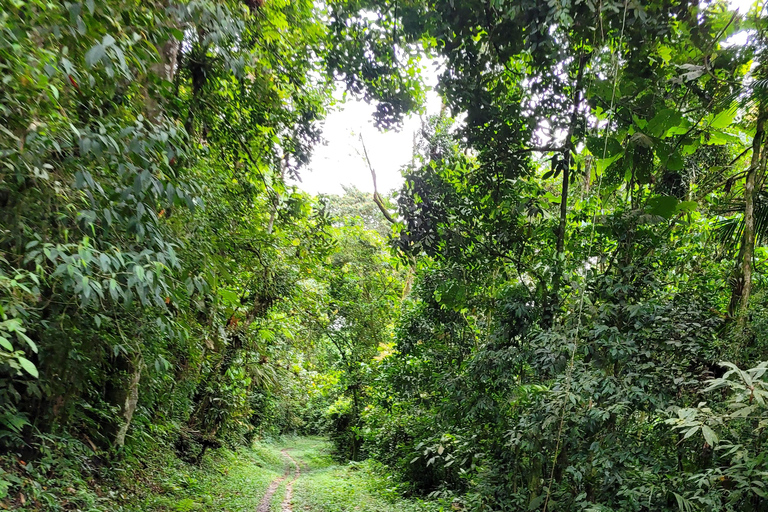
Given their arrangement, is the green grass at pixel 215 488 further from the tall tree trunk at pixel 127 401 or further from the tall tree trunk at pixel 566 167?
the tall tree trunk at pixel 566 167

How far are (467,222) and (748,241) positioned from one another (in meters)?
2.51

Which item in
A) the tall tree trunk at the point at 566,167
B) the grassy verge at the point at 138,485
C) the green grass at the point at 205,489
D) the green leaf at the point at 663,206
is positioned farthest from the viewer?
the green grass at the point at 205,489

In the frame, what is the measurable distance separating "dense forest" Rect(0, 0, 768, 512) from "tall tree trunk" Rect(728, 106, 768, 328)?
2cm

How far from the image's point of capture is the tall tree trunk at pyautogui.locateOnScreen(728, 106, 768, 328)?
3.12 m

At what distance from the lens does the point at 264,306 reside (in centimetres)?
892

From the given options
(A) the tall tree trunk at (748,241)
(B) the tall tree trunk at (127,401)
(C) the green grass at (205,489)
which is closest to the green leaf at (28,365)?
(C) the green grass at (205,489)

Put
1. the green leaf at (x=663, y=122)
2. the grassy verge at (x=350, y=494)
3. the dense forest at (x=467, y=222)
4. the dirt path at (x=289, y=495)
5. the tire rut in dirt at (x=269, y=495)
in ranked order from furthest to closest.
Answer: the dirt path at (x=289, y=495) → the tire rut in dirt at (x=269, y=495) → the grassy verge at (x=350, y=494) → the green leaf at (x=663, y=122) → the dense forest at (x=467, y=222)

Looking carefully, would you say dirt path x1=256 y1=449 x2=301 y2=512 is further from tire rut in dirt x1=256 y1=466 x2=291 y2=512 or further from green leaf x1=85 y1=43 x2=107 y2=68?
green leaf x1=85 y1=43 x2=107 y2=68

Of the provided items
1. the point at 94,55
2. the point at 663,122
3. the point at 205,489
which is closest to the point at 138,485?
the point at 205,489

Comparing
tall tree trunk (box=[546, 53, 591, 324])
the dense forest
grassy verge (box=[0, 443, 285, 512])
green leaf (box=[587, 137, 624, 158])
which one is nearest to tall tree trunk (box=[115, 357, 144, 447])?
the dense forest

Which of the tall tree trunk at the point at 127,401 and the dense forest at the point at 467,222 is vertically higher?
the dense forest at the point at 467,222

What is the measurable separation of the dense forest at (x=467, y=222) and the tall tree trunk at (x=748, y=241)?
21 mm

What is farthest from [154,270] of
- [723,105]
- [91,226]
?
[723,105]

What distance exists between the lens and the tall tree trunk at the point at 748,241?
10.2 feet
